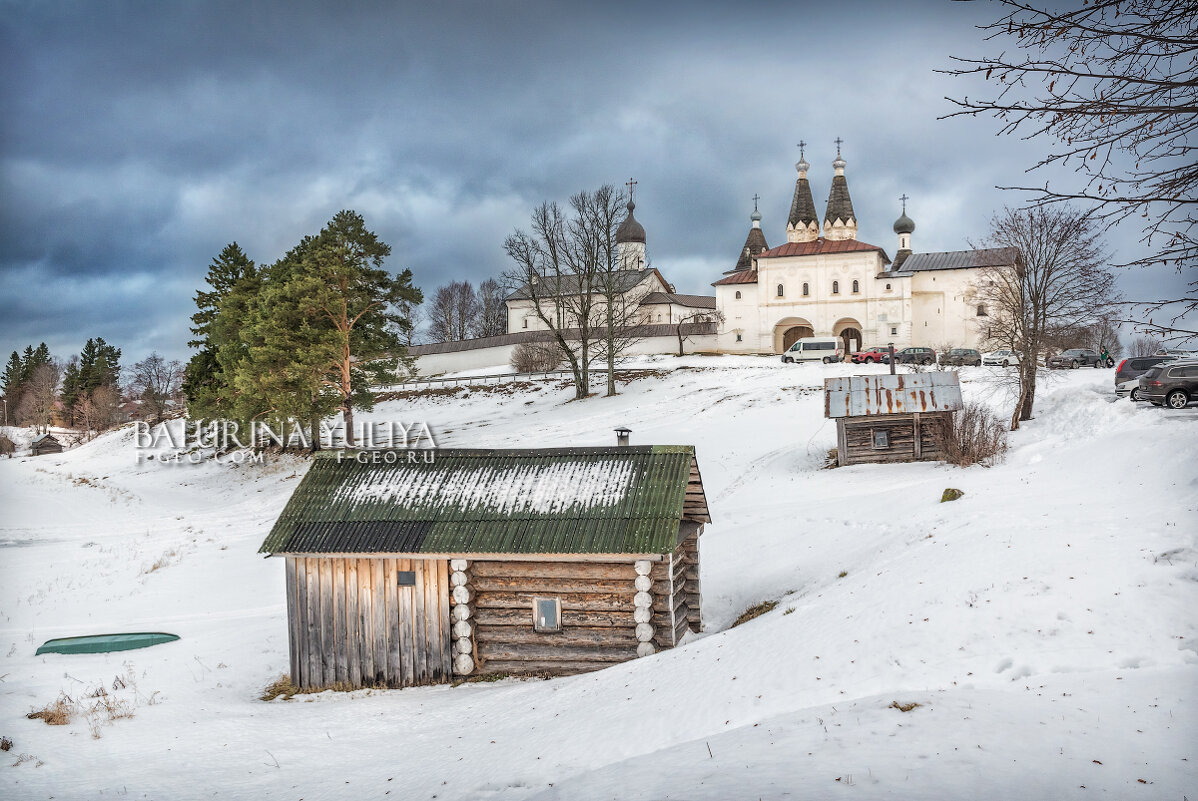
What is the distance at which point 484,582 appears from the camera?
13664 mm

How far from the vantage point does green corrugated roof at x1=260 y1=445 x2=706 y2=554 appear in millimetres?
13352

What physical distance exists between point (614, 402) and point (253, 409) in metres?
19.6

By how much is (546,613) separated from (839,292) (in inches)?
2227

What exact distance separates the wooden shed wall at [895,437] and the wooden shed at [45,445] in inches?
1879

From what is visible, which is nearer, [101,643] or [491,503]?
[491,503]

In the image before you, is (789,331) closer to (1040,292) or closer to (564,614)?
(1040,292)

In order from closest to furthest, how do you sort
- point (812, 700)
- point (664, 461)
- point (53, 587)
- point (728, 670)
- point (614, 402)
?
point (812, 700) < point (728, 670) < point (664, 461) < point (53, 587) < point (614, 402)

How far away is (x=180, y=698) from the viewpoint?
13.0m

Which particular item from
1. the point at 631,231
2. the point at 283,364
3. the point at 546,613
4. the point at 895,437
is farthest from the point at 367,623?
the point at 631,231

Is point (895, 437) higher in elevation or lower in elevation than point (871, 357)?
lower

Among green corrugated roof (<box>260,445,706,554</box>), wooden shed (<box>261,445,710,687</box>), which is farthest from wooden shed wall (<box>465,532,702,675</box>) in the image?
green corrugated roof (<box>260,445,706,554</box>)

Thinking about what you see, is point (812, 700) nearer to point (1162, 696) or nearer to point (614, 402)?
point (1162, 696)

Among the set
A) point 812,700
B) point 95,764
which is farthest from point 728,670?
point 95,764

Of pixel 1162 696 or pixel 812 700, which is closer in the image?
pixel 1162 696
